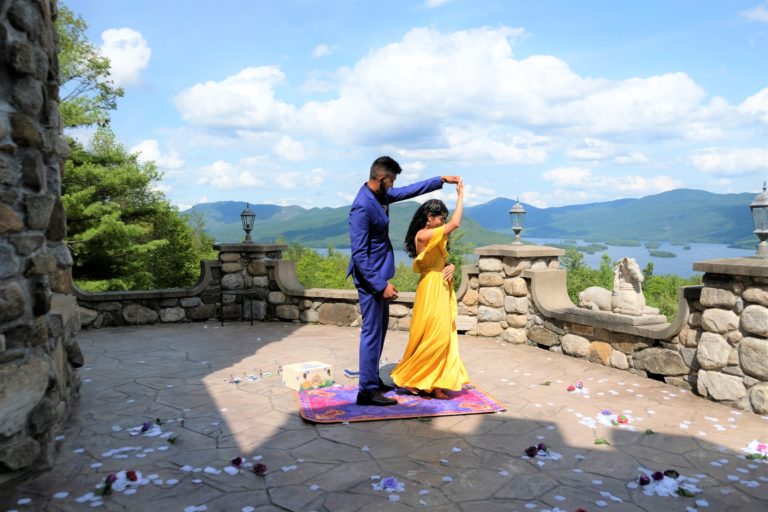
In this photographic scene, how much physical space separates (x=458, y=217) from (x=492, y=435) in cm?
162

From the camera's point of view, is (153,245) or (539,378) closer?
(539,378)

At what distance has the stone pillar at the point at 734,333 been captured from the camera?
4250mm

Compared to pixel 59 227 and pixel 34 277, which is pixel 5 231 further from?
pixel 59 227

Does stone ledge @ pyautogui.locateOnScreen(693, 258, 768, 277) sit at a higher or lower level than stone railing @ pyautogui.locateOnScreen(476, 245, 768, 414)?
higher

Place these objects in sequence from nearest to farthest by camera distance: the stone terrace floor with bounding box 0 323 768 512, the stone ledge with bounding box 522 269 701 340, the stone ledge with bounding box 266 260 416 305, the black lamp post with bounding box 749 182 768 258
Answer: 1. the stone terrace floor with bounding box 0 323 768 512
2. the black lamp post with bounding box 749 182 768 258
3. the stone ledge with bounding box 522 269 701 340
4. the stone ledge with bounding box 266 260 416 305

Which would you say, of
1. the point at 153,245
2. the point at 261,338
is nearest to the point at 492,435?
the point at 261,338

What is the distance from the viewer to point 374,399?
4.36 metres

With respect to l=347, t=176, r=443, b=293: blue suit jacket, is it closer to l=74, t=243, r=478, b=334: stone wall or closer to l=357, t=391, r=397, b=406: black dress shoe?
l=357, t=391, r=397, b=406: black dress shoe

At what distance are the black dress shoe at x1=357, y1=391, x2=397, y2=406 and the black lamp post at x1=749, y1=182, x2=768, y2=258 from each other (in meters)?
3.23

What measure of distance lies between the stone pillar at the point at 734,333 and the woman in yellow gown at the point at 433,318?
209 cm

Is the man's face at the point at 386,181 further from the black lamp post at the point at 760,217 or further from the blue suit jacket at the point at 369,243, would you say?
the black lamp post at the point at 760,217

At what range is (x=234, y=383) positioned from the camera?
5.04 metres

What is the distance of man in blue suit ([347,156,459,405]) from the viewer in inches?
167

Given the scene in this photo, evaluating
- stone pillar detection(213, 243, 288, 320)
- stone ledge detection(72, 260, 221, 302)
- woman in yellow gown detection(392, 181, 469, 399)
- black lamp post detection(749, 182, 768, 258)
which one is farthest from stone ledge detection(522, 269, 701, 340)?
stone ledge detection(72, 260, 221, 302)
